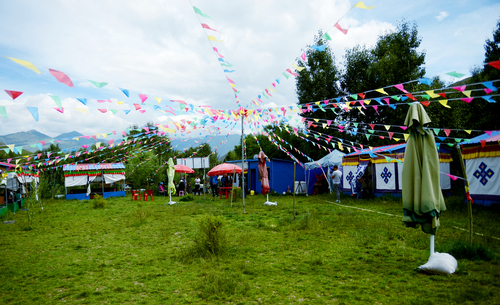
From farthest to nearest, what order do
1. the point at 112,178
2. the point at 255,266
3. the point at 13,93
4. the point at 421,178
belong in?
the point at 112,178, the point at 255,266, the point at 13,93, the point at 421,178

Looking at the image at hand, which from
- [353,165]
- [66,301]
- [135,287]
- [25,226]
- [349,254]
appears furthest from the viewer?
[353,165]

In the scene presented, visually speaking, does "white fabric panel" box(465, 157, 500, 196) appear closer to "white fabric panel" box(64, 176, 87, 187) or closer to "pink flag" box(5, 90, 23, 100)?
"pink flag" box(5, 90, 23, 100)

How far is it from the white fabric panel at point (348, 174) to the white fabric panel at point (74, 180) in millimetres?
19108

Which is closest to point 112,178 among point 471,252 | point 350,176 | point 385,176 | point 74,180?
point 74,180

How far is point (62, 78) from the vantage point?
4.66 metres

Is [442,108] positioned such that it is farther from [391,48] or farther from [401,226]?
[401,226]

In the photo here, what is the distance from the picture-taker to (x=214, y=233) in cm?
549

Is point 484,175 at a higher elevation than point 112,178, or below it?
higher

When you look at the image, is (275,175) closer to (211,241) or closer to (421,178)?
(211,241)

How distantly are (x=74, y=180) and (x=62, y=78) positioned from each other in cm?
2049

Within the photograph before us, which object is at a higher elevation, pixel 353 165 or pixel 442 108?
pixel 442 108

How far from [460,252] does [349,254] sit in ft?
5.73

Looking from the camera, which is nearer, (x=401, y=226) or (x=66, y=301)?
(x=66, y=301)

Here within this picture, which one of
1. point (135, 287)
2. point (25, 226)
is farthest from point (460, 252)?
point (25, 226)
